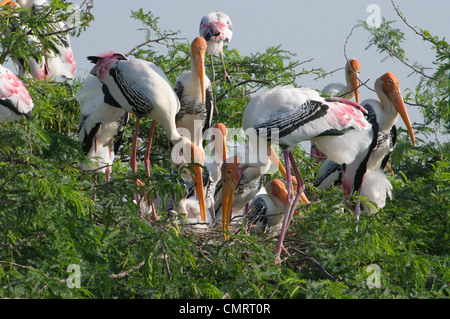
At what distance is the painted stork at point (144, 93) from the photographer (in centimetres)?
542

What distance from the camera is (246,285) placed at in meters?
3.63

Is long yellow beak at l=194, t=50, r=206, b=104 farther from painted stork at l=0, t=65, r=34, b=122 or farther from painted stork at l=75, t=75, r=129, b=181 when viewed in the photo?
painted stork at l=0, t=65, r=34, b=122

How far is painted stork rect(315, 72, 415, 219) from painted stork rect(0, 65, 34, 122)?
2.59m

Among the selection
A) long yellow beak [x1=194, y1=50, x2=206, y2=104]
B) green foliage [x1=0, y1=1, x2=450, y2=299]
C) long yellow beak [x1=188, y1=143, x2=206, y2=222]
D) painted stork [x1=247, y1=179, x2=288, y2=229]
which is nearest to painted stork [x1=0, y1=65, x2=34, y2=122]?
green foliage [x1=0, y1=1, x2=450, y2=299]

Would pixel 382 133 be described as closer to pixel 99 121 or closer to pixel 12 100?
pixel 99 121

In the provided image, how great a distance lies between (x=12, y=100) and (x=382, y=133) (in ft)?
9.43

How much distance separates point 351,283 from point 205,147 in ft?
9.48

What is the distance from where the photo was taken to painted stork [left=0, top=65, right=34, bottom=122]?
178 inches

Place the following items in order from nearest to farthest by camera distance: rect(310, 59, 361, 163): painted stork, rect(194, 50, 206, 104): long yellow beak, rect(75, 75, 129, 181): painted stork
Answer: rect(75, 75, 129, 181): painted stork, rect(194, 50, 206, 104): long yellow beak, rect(310, 59, 361, 163): painted stork
